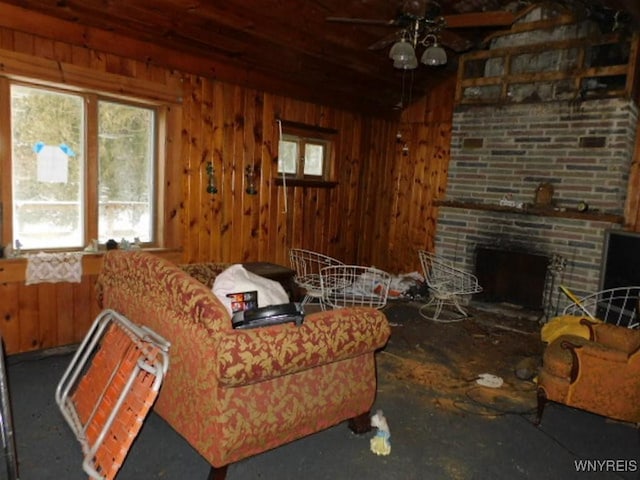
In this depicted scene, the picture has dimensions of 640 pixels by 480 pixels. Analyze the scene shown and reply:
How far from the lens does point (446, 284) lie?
4.80 m

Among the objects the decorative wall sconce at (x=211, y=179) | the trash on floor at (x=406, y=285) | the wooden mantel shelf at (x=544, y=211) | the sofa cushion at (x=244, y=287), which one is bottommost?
the trash on floor at (x=406, y=285)

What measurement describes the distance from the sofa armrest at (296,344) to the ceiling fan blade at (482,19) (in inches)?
90.8

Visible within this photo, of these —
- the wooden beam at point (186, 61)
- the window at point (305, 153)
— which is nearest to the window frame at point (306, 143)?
the window at point (305, 153)

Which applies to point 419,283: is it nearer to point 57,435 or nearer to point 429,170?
point 429,170

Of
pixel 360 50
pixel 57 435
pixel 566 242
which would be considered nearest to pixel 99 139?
pixel 57 435

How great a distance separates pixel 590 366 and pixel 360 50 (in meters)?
3.43

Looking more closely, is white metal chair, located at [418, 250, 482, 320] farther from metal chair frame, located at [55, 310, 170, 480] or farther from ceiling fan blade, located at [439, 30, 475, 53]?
metal chair frame, located at [55, 310, 170, 480]

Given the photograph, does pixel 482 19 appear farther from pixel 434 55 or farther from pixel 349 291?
pixel 349 291

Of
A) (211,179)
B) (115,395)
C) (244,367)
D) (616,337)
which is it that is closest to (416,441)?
(244,367)

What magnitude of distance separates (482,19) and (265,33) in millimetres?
1716

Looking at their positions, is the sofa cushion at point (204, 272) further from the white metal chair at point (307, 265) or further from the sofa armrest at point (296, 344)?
the sofa armrest at point (296, 344)

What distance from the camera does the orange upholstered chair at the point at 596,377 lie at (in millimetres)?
2359

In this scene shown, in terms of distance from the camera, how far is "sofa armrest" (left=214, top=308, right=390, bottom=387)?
170cm

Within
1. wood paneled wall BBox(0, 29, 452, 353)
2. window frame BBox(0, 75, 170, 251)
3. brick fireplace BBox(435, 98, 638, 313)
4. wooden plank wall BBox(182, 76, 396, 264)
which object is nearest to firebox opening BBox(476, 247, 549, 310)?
brick fireplace BBox(435, 98, 638, 313)
